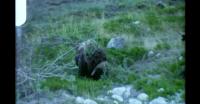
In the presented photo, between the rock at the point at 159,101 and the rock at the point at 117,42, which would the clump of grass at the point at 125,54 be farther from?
the rock at the point at 159,101

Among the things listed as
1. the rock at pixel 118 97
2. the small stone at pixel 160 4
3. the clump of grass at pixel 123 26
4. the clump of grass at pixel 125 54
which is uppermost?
the small stone at pixel 160 4

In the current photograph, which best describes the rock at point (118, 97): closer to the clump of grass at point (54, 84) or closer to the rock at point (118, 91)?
the rock at point (118, 91)

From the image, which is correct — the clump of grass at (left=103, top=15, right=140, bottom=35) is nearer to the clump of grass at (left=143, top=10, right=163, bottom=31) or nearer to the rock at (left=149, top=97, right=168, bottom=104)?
the clump of grass at (left=143, top=10, right=163, bottom=31)

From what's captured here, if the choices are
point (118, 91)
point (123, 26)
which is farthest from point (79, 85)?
point (123, 26)

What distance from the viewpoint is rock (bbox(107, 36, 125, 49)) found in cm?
166

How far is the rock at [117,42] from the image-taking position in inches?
65.5

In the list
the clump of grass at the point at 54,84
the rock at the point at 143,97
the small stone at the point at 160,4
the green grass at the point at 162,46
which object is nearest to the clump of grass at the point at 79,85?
the clump of grass at the point at 54,84

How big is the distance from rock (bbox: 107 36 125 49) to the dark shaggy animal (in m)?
0.04

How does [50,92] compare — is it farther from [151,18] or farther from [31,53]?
[151,18]

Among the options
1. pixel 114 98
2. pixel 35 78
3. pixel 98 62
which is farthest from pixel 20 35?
pixel 114 98

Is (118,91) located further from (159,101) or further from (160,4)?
(160,4)

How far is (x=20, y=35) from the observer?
1651 millimetres

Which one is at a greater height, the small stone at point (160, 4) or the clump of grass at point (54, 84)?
the small stone at point (160, 4)

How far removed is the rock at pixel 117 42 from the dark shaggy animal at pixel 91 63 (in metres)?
0.04
